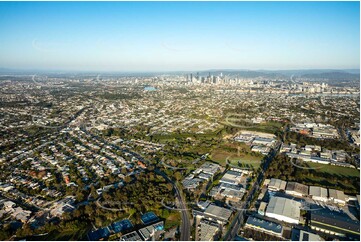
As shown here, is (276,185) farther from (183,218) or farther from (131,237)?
(131,237)

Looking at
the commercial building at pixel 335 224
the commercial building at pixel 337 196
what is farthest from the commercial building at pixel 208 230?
the commercial building at pixel 337 196

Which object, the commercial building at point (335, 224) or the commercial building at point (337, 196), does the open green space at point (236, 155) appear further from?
the commercial building at point (335, 224)

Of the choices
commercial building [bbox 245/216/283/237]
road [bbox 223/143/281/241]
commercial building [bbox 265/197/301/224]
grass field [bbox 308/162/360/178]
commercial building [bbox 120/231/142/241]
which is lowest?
grass field [bbox 308/162/360/178]

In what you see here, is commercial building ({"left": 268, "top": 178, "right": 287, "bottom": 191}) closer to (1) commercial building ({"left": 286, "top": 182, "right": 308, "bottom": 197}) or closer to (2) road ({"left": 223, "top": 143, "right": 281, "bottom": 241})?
(1) commercial building ({"left": 286, "top": 182, "right": 308, "bottom": 197})

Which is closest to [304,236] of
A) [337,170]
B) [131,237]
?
[131,237]

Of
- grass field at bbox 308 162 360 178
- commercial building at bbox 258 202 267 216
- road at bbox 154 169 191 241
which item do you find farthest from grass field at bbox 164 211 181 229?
grass field at bbox 308 162 360 178

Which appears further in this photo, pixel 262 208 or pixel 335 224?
pixel 262 208
